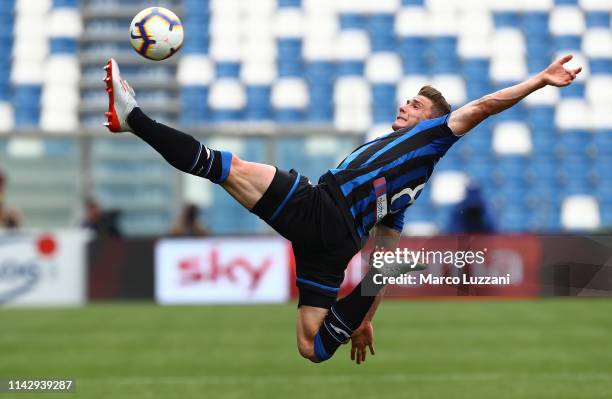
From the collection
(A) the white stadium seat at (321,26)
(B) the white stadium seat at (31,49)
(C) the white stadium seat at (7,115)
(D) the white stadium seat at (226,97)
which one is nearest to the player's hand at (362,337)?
(D) the white stadium seat at (226,97)

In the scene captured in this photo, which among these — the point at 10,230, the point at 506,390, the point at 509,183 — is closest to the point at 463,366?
the point at 506,390

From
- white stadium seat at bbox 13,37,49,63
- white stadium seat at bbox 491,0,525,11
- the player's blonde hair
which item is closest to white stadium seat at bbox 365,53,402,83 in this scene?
white stadium seat at bbox 491,0,525,11

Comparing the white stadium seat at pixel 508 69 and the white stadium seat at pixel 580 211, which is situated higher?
the white stadium seat at pixel 508 69

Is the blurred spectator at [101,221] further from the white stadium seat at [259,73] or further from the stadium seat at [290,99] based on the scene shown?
the white stadium seat at [259,73]

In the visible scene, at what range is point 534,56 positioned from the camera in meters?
21.8

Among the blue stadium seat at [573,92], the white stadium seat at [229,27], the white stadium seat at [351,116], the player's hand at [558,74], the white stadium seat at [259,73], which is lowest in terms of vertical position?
the white stadium seat at [351,116]

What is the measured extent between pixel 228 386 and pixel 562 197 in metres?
14.6

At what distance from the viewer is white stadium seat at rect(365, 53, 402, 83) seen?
837 inches

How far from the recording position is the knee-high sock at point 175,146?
16.0 feet

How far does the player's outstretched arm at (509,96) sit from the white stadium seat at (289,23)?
16645 mm

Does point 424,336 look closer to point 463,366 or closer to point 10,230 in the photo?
point 463,366

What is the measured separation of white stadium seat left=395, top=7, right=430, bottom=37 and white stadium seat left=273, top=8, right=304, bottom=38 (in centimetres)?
219

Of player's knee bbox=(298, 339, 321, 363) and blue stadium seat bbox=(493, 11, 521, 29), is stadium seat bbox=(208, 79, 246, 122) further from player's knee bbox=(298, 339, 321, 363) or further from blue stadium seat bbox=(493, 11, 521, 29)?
player's knee bbox=(298, 339, 321, 363)

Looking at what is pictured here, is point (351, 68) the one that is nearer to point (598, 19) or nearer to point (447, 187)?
point (447, 187)
